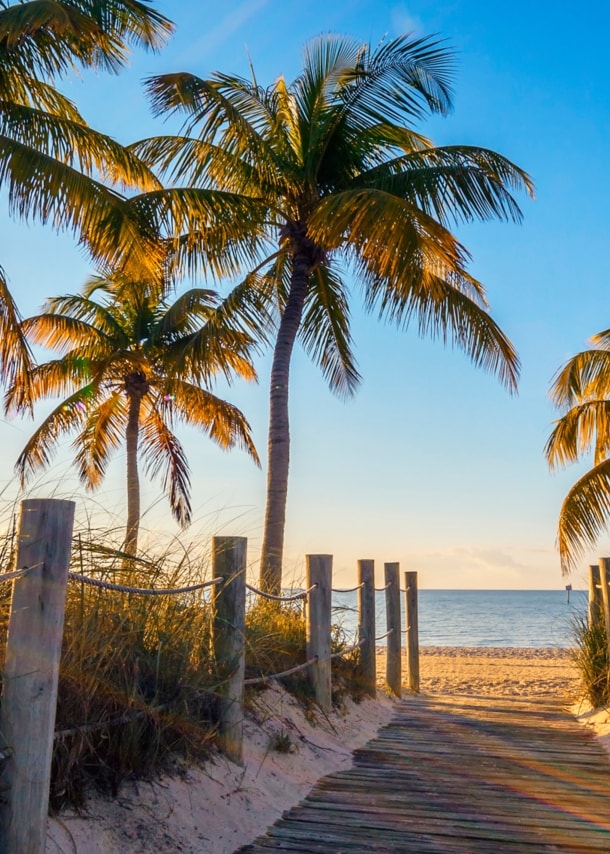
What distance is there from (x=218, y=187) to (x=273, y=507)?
4.80 m

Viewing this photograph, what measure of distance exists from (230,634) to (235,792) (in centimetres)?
89

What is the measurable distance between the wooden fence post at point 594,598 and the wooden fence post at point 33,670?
7565mm

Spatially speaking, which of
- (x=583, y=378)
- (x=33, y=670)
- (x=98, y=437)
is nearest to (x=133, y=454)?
(x=98, y=437)

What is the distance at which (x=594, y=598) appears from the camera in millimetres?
9461

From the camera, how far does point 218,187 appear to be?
11500 millimetres

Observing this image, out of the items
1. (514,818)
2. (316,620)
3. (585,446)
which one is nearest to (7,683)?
(514,818)

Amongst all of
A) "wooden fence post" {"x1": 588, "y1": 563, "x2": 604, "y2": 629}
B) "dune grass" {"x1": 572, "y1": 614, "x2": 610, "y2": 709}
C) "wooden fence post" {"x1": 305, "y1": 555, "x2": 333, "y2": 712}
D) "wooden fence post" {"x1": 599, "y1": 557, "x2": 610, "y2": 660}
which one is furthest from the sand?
"wooden fence post" {"x1": 588, "y1": 563, "x2": 604, "y2": 629}

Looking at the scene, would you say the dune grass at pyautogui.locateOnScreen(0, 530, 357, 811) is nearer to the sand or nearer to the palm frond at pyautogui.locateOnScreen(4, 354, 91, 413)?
A: the sand

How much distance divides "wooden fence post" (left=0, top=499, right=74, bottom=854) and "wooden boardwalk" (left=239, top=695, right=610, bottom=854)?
56.8 inches

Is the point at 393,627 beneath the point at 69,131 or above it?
beneath

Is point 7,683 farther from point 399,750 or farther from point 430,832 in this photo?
point 399,750

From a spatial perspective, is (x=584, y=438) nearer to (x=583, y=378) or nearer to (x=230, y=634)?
(x=583, y=378)

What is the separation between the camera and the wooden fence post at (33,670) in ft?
9.05

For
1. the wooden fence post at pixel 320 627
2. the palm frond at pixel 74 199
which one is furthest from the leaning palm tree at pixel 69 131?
the wooden fence post at pixel 320 627
